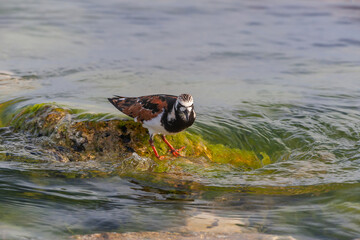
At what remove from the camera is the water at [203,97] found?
4.84 meters

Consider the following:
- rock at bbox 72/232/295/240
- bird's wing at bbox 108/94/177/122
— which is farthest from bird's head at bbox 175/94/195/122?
rock at bbox 72/232/295/240

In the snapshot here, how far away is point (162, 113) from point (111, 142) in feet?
2.62

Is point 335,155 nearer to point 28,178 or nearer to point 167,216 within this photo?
point 167,216

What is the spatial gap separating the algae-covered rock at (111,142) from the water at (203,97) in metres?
0.23

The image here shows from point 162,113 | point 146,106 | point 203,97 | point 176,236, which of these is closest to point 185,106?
point 162,113

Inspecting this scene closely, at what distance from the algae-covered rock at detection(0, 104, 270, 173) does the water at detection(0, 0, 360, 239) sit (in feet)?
0.74

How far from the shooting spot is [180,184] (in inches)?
221

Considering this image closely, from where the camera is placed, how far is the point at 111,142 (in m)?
6.27

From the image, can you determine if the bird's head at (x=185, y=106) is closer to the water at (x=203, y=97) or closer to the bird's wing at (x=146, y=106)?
the bird's wing at (x=146, y=106)

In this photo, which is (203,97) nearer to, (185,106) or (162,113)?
(162,113)

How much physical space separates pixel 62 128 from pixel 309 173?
3.19m

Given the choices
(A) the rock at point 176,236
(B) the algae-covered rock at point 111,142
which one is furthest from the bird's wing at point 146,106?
(A) the rock at point 176,236

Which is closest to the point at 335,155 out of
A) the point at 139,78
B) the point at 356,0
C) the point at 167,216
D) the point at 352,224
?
the point at 352,224

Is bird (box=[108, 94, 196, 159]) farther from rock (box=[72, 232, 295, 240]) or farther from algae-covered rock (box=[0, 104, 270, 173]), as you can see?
rock (box=[72, 232, 295, 240])
